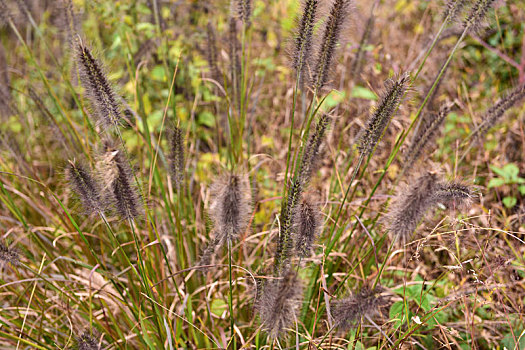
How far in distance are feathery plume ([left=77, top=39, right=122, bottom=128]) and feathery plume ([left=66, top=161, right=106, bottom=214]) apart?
0.23 metres

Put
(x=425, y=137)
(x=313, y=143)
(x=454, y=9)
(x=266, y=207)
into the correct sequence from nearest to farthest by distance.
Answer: (x=313, y=143), (x=454, y=9), (x=425, y=137), (x=266, y=207)

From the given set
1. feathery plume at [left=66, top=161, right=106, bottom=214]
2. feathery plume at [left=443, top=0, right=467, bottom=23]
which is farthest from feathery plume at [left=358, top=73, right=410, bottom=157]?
feathery plume at [left=66, top=161, right=106, bottom=214]

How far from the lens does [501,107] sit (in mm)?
2166

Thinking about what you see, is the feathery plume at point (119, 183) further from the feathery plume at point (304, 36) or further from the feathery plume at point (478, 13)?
the feathery plume at point (478, 13)

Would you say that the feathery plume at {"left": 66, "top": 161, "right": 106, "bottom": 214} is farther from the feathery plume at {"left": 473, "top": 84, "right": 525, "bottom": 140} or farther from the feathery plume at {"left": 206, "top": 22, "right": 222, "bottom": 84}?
the feathery plume at {"left": 473, "top": 84, "right": 525, "bottom": 140}

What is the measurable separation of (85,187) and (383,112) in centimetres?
128

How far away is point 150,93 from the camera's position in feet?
12.7

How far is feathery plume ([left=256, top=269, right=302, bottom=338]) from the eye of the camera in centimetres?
138

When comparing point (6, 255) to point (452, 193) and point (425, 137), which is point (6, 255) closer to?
point (452, 193)

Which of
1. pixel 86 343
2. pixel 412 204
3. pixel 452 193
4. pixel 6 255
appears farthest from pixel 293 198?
pixel 6 255

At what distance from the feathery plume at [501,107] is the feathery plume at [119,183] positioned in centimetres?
184

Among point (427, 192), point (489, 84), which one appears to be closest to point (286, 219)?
point (427, 192)

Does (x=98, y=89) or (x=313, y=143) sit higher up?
(x=98, y=89)

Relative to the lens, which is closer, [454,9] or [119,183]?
[119,183]
